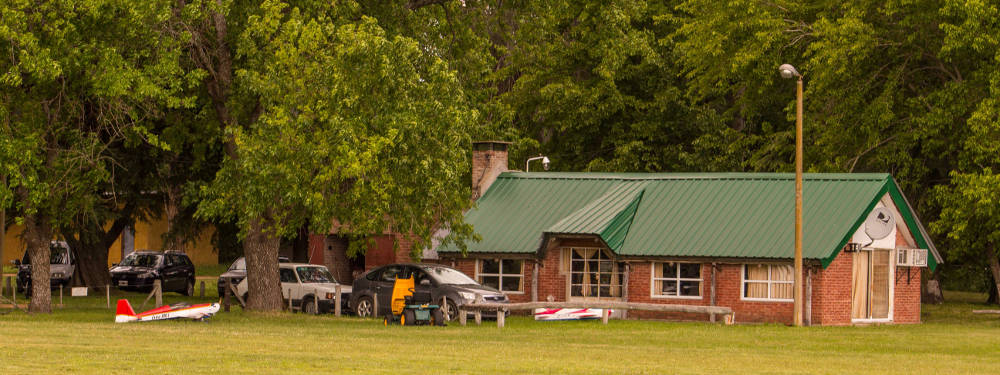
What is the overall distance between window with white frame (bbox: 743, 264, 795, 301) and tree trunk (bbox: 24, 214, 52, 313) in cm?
1696

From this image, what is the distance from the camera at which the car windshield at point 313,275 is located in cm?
4162

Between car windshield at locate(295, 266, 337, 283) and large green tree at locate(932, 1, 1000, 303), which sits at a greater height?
large green tree at locate(932, 1, 1000, 303)

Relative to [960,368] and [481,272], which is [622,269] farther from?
[960,368]

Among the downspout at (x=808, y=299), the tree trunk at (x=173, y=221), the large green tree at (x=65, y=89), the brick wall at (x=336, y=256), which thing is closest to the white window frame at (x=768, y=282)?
the downspout at (x=808, y=299)

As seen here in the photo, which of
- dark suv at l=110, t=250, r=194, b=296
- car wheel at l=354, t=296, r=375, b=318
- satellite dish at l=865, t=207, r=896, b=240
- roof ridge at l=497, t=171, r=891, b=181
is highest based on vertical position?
roof ridge at l=497, t=171, r=891, b=181

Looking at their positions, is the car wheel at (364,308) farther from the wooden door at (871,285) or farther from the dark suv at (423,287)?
the wooden door at (871,285)

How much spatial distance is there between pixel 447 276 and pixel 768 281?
7968 mm

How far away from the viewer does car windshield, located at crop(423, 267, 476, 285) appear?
36.1 m

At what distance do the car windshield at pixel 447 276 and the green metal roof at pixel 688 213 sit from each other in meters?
3.54

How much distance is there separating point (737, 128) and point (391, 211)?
22.2 metres

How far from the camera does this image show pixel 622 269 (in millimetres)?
39250

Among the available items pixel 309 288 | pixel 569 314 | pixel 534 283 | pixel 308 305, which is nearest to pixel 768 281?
pixel 569 314

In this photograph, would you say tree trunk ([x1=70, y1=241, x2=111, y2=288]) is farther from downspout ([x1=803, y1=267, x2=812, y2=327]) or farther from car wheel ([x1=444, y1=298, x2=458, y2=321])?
downspout ([x1=803, y1=267, x2=812, y2=327])

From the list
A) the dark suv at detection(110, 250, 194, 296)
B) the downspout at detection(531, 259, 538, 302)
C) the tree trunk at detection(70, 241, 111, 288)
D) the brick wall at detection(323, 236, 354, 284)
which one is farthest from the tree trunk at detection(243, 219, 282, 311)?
the dark suv at detection(110, 250, 194, 296)
